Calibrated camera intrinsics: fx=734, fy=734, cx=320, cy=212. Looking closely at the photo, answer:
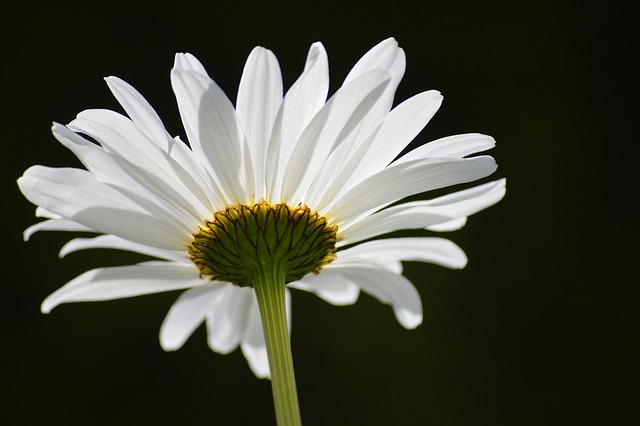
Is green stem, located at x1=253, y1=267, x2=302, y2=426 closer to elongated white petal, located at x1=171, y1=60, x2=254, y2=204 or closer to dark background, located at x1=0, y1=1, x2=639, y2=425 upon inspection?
elongated white petal, located at x1=171, y1=60, x2=254, y2=204

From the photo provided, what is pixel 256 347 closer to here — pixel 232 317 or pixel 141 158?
pixel 232 317

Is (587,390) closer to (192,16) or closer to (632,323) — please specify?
(632,323)

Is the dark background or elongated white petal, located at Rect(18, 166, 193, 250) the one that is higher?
the dark background

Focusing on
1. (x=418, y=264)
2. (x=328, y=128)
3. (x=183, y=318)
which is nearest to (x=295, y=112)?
(x=328, y=128)

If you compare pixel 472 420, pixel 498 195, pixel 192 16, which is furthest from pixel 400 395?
pixel 498 195

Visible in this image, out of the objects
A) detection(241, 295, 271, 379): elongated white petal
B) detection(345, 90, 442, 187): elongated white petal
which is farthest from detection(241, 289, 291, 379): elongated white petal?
detection(345, 90, 442, 187): elongated white petal

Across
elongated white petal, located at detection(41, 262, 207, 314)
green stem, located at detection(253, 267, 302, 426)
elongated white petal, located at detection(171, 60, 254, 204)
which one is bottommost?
green stem, located at detection(253, 267, 302, 426)
